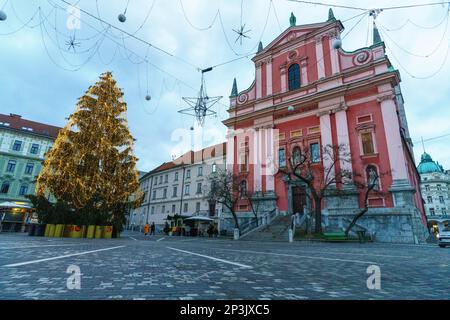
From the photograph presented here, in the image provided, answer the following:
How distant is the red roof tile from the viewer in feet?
123

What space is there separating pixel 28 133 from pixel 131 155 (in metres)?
27.6

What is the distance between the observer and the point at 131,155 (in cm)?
2041

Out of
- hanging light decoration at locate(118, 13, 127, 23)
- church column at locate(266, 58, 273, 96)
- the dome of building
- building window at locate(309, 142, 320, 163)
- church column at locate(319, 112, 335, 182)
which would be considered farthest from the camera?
the dome of building

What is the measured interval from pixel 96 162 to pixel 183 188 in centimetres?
2309

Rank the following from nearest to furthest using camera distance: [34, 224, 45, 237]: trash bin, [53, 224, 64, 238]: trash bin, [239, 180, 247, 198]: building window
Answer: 1. [53, 224, 64, 238]: trash bin
2. [34, 224, 45, 237]: trash bin
3. [239, 180, 247, 198]: building window

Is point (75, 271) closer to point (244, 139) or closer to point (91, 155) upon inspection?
point (91, 155)

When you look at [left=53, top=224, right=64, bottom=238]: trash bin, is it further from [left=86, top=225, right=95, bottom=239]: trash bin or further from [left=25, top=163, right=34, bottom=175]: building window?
[left=25, top=163, right=34, bottom=175]: building window

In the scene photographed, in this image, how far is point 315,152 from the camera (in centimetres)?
2442

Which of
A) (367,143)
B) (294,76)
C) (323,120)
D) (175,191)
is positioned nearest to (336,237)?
(367,143)

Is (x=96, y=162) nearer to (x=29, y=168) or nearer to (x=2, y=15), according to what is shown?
(x=2, y=15)

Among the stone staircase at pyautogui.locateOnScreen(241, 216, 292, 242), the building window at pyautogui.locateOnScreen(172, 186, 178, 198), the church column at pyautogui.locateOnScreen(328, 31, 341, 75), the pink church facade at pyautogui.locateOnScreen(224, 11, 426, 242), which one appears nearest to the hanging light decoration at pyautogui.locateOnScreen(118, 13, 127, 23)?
the stone staircase at pyautogui.locateOnScreen(241, 216, 292, 242)

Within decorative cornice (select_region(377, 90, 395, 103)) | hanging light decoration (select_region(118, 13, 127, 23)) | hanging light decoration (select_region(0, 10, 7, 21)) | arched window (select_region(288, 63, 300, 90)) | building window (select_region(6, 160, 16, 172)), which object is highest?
arched window (select_region(288, 63, 300, 90))

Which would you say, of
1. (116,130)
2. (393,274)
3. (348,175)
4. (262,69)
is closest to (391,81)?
(348,175)

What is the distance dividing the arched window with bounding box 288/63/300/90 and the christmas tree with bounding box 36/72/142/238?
699 inches
